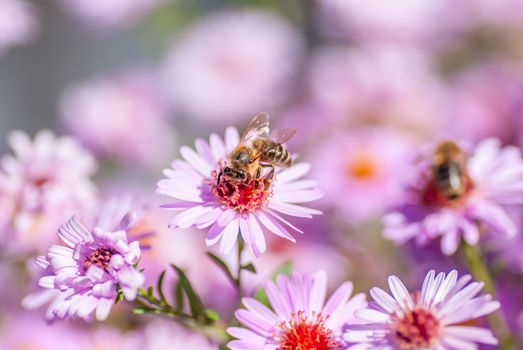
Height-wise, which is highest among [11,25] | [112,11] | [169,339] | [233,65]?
[112,11]

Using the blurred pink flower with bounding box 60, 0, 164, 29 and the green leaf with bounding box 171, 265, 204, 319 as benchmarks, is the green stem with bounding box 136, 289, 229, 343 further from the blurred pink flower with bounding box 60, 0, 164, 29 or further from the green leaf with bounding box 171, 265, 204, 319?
the blurred pink flower with bounding box 60, 0, 164, 29

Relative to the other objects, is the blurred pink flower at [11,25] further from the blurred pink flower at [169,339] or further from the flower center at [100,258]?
the flower center at [100,258]

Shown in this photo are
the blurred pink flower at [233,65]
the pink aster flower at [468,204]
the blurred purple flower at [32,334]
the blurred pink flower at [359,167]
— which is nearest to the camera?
the pink aster flower at [468,204]

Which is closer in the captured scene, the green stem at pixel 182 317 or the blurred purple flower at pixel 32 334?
the green stem at pixel 182 317

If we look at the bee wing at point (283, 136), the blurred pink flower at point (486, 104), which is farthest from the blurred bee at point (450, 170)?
the blurred pink flower at point (486, 104)

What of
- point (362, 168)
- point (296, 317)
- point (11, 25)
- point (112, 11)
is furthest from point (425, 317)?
point (112, 11)

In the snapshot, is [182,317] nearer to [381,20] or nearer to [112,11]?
[381,20]
